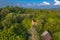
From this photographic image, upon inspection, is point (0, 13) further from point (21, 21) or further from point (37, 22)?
point (37, 22)

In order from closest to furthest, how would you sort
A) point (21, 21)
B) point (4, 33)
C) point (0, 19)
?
point (4, 33), point (21, 21), point (0, 19)

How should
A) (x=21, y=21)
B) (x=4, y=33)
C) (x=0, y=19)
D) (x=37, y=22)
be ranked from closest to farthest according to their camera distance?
(x=4, y=33), (x=37, y=22), (x=21, y=21), (x=0, y=19)

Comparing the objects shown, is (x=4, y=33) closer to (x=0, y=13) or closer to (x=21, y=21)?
(x=21, y=21)

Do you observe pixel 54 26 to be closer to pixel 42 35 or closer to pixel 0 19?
pixel 42 35

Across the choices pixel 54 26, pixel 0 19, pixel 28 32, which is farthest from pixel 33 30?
pixel 0 19

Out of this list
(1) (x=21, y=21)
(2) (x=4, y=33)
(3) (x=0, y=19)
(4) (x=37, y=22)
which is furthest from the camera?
(3) (x=0, y=19)

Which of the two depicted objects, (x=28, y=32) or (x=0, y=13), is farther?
(x=0, y=13)

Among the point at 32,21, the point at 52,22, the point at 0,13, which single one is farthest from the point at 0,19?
the point at 52,22

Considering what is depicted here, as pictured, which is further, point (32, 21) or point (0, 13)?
point (0, 13)
